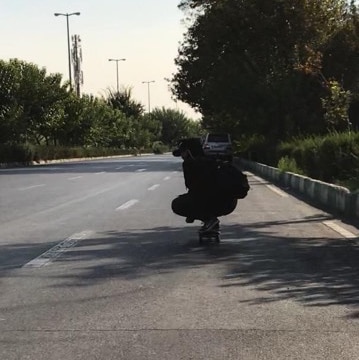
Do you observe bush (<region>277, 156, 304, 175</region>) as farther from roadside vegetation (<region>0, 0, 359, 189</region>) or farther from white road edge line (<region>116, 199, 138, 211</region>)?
white road edge line (<region>116, 199, 138, 211</region>)

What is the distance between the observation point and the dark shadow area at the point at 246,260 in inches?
251

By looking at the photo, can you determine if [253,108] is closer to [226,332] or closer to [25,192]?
[25,192]

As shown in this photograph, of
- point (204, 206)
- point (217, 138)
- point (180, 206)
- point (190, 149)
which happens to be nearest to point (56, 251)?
point (180, 206)

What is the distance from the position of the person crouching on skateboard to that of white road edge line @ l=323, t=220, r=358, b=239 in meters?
1.93

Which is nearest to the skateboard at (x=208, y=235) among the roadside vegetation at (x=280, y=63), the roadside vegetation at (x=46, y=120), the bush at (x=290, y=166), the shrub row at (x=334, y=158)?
the shrub row at (x=334, y=158)

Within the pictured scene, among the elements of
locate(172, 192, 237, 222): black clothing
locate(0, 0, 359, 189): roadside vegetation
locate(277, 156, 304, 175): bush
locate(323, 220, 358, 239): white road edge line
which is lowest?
locate(323, 220, 358, 239): white road edge line

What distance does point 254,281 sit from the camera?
264 inches

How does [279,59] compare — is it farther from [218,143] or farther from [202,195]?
[202,195]

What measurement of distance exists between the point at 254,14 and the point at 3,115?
19692 mm

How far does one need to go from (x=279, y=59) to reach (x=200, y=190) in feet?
88.3

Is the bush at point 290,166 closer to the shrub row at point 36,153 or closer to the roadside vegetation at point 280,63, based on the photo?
the roadside vegetation at point 280,63

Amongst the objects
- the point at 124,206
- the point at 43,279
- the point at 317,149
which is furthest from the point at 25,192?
the point at 43,279

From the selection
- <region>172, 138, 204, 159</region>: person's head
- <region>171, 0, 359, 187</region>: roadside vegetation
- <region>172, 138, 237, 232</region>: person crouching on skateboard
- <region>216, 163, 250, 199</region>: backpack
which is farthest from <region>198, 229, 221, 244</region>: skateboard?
<region>171, 0, 359, 187</region>: roadside vegetation

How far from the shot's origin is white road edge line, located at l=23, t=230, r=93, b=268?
7.72 metres
